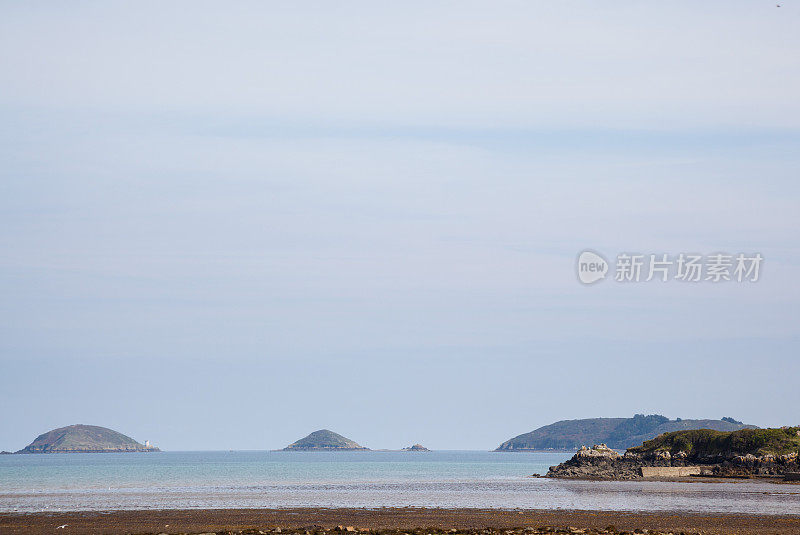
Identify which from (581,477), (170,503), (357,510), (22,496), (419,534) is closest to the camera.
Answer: (419,534)

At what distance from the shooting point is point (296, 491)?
83.9m

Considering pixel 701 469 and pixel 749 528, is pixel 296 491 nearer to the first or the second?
pixel 749 528

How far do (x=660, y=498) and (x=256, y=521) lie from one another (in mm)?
35610

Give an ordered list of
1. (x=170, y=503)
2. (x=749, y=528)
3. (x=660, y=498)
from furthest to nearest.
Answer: (x=660, y=498), (x=170, y=503), (x=749, y=528)

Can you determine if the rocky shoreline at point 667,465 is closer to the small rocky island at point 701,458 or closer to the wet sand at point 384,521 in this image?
the small rocky island at point 701,458

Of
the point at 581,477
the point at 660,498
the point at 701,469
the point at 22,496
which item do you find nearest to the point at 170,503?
the point at 22,496

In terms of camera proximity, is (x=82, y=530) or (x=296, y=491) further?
(x=296, y=491)

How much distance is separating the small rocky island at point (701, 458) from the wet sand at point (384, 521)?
2483 inches

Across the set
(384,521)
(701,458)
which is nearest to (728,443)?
(701,458)

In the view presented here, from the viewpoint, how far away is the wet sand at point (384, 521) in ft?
143

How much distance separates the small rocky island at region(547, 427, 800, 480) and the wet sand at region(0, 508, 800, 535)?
63.1 meters

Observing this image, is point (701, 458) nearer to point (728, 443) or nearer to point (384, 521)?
point (728, 443)

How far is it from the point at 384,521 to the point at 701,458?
9314 cm

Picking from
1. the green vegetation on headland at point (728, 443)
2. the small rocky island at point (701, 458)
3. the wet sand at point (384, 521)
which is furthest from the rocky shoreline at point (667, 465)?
the wet sand at point (384, 521)
